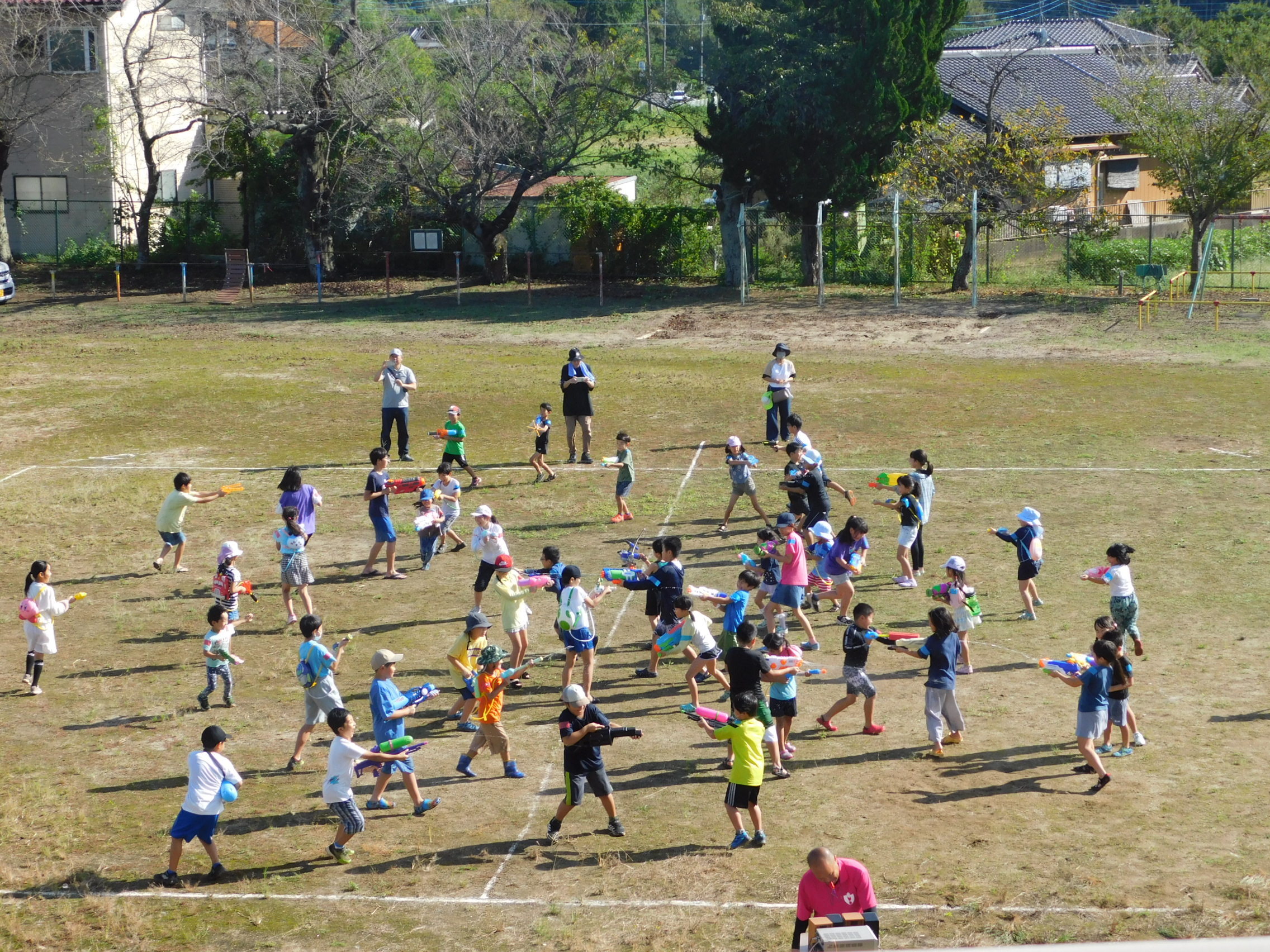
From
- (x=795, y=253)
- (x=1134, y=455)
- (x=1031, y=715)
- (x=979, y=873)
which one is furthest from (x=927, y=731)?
(x=795, y=253)

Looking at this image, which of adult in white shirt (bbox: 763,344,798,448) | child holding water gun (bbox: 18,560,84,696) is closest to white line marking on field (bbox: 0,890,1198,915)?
child holding water gun (bbox: 18,560,84,696)

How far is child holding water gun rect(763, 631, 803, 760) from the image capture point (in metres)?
12.0

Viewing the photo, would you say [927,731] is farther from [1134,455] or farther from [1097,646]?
[1134,455]

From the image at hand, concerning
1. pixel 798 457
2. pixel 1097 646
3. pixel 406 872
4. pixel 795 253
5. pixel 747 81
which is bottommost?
pixel 406 872

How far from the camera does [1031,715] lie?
1311 centimetres

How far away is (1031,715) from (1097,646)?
1.76 m

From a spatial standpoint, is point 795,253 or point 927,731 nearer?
A: point 927,731

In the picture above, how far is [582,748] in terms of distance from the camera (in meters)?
10.7

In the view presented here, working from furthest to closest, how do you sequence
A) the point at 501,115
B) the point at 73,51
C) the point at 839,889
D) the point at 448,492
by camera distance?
the point at 73,51 < the point at 501,115 < the point at 448,492 < the point at 839,889

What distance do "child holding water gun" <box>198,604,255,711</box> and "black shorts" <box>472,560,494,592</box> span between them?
299cm

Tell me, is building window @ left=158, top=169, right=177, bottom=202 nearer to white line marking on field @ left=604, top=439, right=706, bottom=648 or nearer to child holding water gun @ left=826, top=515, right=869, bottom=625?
white line marking on field @ left=604, top=439, right=706, bottom=648

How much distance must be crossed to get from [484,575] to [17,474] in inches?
456

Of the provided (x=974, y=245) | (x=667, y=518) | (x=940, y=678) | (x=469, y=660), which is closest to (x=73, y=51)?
(x=974, y=245)

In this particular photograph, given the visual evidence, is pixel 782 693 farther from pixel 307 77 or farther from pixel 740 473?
pixel 307 77
